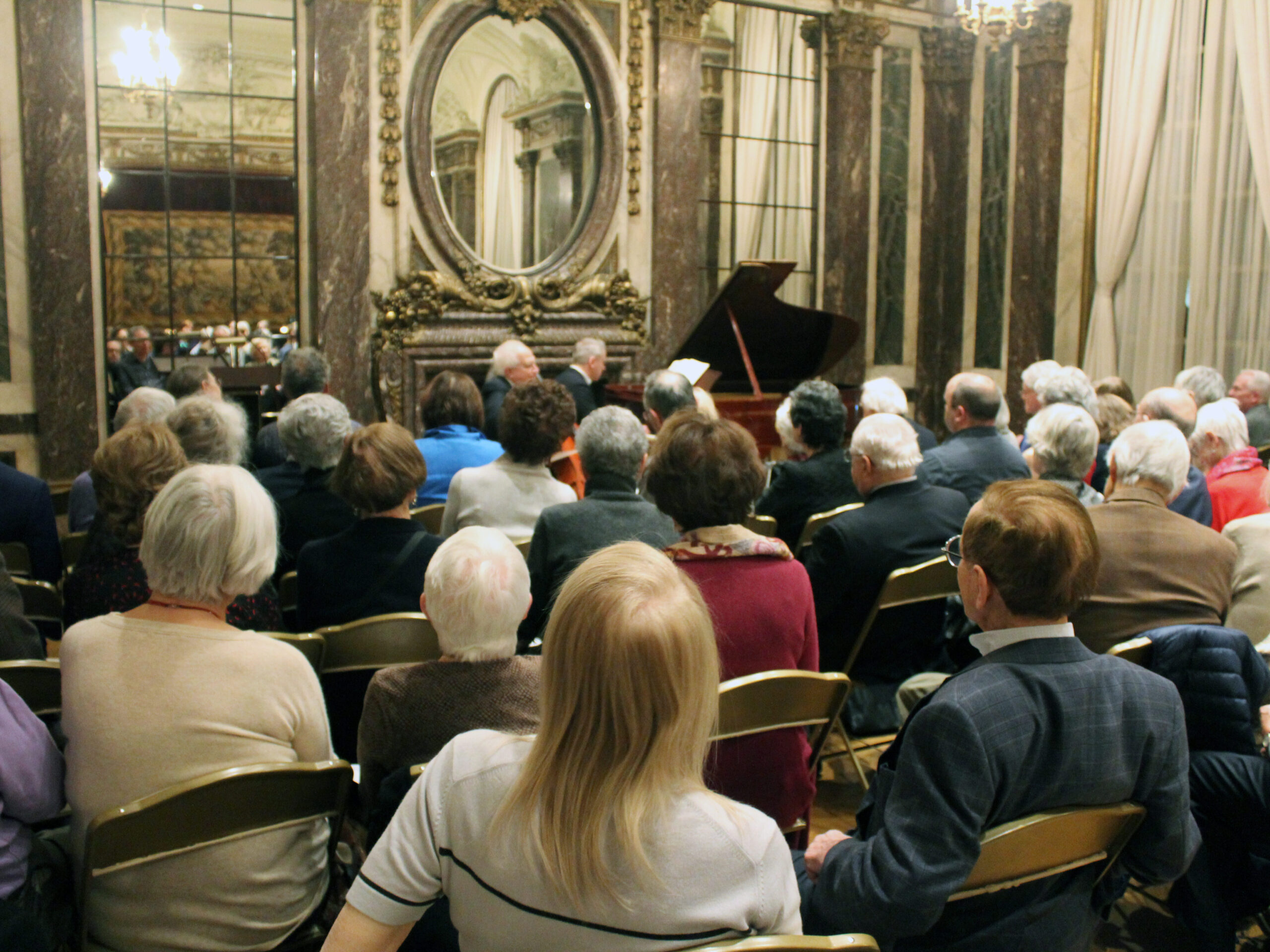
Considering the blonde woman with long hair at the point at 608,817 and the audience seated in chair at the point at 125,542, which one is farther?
the audience seated in chair at the point at 125,542

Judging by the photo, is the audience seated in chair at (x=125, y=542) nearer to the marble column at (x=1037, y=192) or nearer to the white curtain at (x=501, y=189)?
the white curtain at (x=501, y=189)

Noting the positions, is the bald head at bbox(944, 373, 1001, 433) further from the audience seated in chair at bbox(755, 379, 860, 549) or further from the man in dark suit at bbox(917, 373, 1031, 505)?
the audience seated in chair at bbox(755, 379, 860, 549)

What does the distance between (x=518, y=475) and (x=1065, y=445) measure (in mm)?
1669

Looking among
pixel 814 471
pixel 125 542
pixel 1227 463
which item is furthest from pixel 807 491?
pixel 125 542

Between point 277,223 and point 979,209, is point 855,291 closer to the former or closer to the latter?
point 979,209

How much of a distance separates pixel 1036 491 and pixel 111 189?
1013 cm

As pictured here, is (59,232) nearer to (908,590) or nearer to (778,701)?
(908,590)

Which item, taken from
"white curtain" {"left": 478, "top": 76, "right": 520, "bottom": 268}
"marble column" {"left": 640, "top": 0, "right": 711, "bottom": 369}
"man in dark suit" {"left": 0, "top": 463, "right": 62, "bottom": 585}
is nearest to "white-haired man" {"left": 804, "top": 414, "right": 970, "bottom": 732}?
"man in dark suit" {"left": 0, "top": 463, "right": 62, "bottom": 585}

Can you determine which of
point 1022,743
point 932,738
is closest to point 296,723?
point 932,738

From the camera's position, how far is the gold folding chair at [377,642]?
8.19 feet

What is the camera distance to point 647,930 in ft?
4.10

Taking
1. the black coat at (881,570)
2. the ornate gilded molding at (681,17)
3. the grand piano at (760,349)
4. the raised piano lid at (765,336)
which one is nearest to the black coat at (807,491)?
the black coat at (881,570)

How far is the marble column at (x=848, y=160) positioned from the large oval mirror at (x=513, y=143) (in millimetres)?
1957

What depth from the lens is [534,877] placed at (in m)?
1.24
